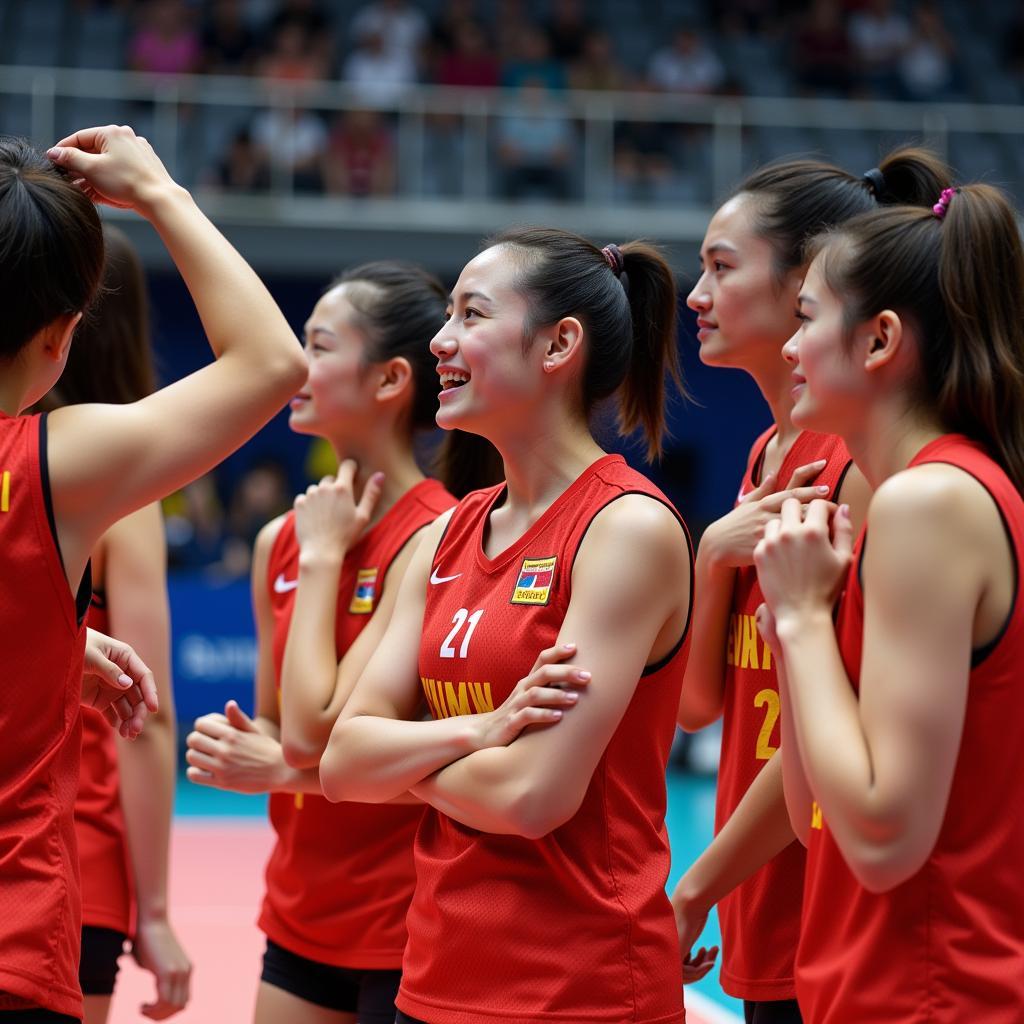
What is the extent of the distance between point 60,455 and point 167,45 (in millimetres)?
12565

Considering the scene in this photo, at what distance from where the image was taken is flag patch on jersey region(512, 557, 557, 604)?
2.36 meters

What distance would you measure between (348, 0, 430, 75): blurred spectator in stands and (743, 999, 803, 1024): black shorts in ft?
41.1

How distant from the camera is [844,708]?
6.13 feet

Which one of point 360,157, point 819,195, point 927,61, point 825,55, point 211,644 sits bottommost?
point 211,644

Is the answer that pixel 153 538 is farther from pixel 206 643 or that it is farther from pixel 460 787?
pixel 206 643

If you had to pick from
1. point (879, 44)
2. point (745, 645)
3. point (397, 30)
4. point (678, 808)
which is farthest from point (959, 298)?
point (879, 44)

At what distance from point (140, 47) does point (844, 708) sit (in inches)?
519

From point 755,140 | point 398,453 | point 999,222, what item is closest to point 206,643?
point 755,140

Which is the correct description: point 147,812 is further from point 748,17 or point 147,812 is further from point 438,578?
point 748,17

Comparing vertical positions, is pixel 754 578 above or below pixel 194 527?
above

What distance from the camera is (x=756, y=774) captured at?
2732 mm

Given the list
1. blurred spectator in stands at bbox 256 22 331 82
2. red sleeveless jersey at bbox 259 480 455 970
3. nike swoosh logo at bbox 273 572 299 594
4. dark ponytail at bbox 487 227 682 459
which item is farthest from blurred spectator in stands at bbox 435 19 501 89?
dark ponytail at bbox 487 227 682 459

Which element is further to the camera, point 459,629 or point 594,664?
point 459,629

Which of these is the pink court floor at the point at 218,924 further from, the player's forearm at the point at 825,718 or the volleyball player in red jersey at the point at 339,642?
the player's forearm at the point at 825,718
